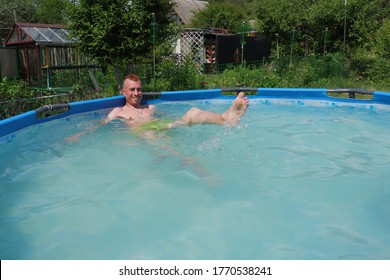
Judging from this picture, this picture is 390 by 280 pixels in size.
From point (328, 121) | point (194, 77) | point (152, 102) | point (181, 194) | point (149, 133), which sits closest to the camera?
point (181, 194)

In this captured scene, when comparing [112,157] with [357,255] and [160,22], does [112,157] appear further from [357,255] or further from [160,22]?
[160,22]

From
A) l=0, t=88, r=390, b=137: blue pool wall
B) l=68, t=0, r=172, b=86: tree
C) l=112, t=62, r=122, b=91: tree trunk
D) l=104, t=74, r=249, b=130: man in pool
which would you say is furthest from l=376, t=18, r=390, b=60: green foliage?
l=104, t=74, r=249, b=130: man in pool

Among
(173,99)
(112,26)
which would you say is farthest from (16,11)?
(173,99)

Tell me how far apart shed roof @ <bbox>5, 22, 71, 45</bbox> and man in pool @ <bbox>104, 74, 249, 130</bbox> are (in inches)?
239

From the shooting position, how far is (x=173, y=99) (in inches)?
267

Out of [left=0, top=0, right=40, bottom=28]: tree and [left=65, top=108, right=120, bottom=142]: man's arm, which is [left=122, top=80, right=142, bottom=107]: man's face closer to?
[left=65, top=108, right=120, bottom=142]: man's arm

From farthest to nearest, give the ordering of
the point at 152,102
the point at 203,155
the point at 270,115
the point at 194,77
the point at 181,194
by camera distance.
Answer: the point at 194,77 → the point at 152,102 → the point at 270,115 → the point at 203,155 → the point at 181,194

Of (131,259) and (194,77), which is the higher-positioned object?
(194,77)

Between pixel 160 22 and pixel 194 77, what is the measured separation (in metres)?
1.42

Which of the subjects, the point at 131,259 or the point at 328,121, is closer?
the point at 131,259

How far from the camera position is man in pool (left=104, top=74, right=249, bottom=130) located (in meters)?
4.00

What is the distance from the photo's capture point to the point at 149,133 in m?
4.21

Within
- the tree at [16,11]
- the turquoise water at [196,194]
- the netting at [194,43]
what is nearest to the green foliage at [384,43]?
the turquoise water at [196,194]
